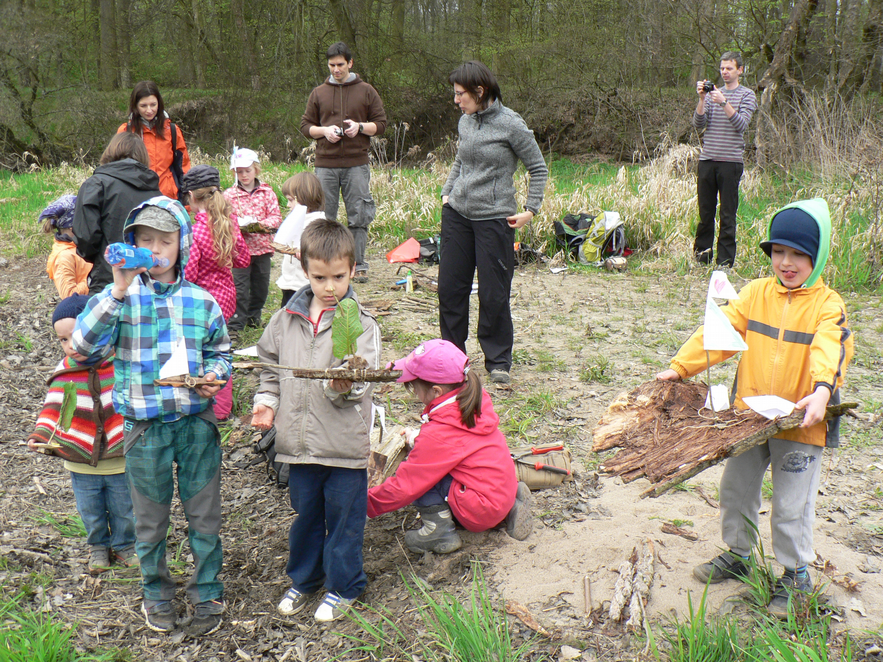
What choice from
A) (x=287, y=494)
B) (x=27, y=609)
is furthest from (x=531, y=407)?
(x=27, y=609)

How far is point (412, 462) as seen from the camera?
10.1 feet

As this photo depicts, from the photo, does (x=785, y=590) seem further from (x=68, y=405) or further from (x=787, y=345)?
(x=68, y=405)

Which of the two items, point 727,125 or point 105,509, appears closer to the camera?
point 105,509

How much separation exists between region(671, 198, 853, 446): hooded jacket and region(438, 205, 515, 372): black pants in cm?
219

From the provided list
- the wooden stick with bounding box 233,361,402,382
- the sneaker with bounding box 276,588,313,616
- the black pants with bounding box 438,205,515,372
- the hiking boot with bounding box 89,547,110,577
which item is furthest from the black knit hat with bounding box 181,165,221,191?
the sneaker with bounding box 276,588,313,616

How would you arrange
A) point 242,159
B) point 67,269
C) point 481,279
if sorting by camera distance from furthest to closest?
1. point 242,159
2. point 481,279
3. point 67,269

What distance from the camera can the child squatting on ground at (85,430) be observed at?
294 centimetres

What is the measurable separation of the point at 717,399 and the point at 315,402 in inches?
58.3

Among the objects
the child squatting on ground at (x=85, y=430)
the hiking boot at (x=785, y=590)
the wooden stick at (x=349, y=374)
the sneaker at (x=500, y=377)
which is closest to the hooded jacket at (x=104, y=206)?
the child squatting on ground at (x=85, y=430)

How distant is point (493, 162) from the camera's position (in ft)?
15.1

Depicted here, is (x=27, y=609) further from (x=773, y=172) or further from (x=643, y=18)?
(x=643, y=18)

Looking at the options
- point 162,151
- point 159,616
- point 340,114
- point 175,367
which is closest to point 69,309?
point 175,367

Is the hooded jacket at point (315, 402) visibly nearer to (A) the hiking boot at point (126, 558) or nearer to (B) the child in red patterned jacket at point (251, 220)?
(A) the hiking boot at point (126, 558)

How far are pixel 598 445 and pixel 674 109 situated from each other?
14.6 metres
